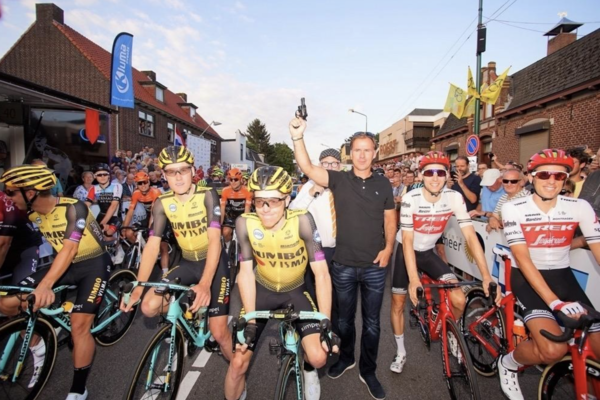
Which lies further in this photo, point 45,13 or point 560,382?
point 45,13

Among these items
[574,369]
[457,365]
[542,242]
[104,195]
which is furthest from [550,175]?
[104,195]

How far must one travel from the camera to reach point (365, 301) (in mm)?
3568

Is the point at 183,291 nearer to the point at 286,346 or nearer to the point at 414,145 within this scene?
the point at 286,346

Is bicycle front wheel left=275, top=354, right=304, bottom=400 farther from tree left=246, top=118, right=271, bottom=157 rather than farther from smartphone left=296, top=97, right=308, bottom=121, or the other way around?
tree left=246, top=118, right=271, bottom=157

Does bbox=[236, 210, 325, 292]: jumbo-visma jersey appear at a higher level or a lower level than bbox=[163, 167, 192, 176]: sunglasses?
lower

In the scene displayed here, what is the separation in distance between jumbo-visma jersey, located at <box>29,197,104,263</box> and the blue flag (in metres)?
12.2

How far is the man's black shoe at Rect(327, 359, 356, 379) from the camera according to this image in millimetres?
3773

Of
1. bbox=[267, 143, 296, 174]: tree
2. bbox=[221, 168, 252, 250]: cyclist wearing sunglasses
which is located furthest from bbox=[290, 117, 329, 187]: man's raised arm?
bbox=[267, 143, 296, 174]: tree

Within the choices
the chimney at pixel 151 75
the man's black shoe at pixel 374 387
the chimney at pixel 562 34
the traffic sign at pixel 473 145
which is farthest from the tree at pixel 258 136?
the man's black shoe at pixel 374 387

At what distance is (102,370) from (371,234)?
11.5 feet

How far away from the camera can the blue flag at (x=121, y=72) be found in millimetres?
14093

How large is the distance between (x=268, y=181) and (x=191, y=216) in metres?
1.48

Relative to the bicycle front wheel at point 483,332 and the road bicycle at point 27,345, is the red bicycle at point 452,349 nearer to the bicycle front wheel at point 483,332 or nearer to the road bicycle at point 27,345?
the bicycle front wheel at point 483,332

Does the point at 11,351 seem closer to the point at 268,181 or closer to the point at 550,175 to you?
the point at 268,181
